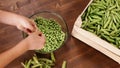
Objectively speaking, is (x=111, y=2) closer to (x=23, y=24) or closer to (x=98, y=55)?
(x=98, y=55)

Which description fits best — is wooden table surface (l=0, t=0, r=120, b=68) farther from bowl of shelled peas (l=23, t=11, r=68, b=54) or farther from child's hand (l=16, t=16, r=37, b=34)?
child's hand (l=16, t=16, r=37, b=34)

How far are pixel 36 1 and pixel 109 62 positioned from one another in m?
0.46

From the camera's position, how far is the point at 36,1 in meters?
1.22

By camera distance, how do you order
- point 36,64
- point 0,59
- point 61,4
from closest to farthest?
point 0,59 < point 36,64 < point 61,4

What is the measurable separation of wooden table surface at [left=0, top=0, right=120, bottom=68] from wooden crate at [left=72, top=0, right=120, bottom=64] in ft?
0.12

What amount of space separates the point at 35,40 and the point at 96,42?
0.90 feet

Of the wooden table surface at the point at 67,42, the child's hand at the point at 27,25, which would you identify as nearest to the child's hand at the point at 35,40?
the child's hand at the point at 27,25

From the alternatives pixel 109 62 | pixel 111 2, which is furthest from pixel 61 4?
pixel 109 62

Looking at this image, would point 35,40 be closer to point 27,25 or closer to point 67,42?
point 27,25

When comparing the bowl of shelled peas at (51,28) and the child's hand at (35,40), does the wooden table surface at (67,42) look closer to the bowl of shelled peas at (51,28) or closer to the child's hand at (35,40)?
the bowl of shelled peas at (51,28)

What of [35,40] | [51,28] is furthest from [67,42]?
[35,40]

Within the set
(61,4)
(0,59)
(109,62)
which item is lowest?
(109,62)

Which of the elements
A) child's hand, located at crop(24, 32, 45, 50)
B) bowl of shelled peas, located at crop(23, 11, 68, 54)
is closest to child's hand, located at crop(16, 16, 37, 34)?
child's hand, located at crop(24, 32, 45, 50)

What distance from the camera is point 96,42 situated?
1042mm
